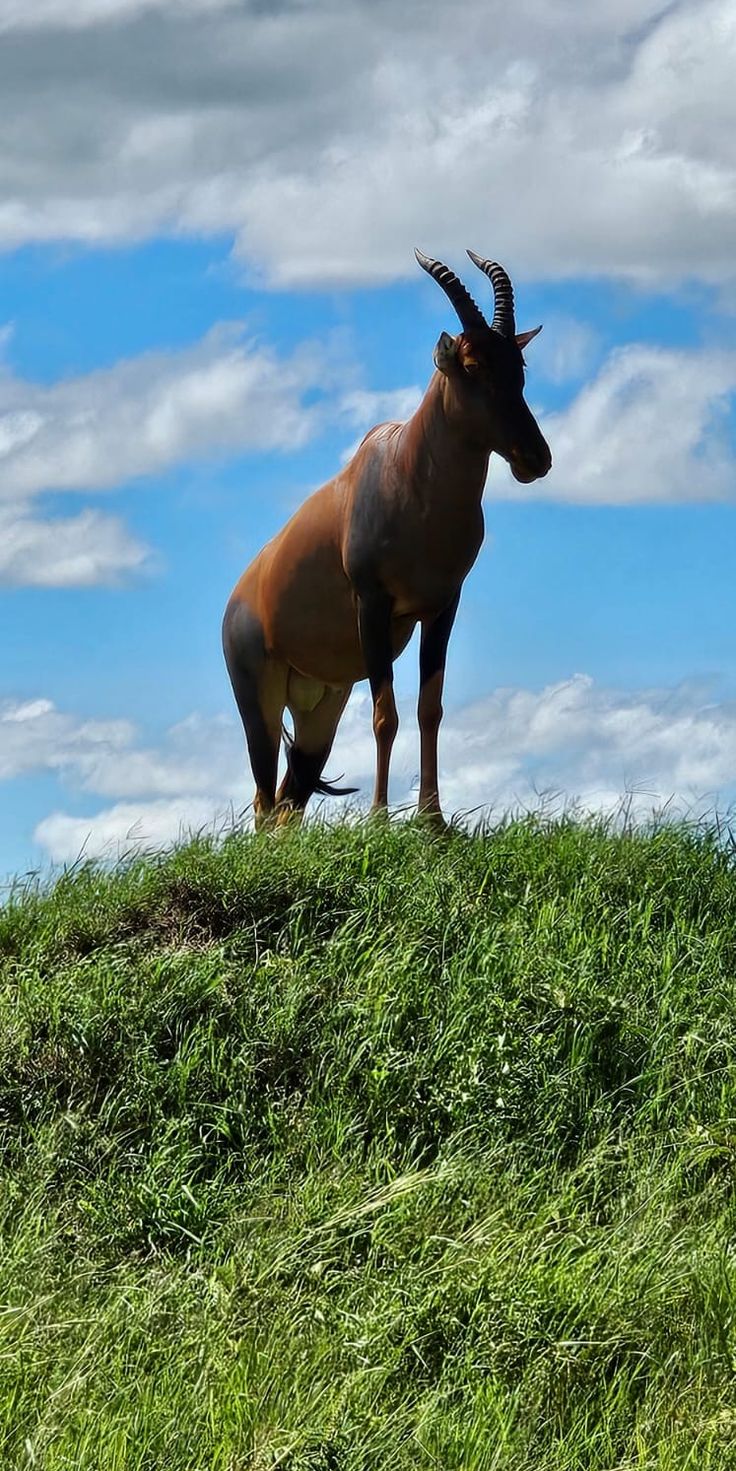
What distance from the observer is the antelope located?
8.12 meters

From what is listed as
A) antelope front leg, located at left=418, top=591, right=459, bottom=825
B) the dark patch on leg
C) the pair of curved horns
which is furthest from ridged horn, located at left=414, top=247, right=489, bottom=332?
the dark patch on leg

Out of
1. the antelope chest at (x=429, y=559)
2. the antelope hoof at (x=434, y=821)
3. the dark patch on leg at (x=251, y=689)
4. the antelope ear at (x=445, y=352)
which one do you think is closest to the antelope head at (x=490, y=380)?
the antelope ear at (x=445, y=352)

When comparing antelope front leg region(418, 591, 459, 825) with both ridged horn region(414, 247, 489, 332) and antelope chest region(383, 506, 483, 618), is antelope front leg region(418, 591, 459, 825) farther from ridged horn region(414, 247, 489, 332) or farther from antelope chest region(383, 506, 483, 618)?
ridged horn region(414, 247, 489, 332)

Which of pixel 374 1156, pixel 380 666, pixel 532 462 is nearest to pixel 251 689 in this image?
pixel 380 666

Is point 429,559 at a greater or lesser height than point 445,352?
lesser

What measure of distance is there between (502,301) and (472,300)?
0.22 meters

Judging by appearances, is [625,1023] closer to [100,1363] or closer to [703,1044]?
[703,1044]

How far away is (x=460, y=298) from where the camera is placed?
8.05 metres

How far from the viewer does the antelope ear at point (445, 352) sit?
808cm

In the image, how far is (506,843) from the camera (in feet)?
26.6

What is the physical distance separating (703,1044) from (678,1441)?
2.13 metres

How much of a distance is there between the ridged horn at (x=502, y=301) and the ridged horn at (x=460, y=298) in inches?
4.9

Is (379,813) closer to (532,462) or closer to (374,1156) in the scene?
(532,462)

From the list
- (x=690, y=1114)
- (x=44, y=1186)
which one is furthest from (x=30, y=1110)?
(x=690, y=1114)
